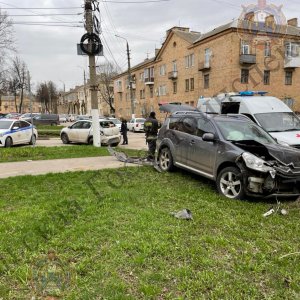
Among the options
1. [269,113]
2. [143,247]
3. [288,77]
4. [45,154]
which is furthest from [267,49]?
[143,247]

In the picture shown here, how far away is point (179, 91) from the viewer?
46.6 m

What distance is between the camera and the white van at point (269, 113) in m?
10.3

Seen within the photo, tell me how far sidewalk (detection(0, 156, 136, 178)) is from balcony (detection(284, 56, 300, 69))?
34223 mm

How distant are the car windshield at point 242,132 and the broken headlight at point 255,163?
3.15 feet

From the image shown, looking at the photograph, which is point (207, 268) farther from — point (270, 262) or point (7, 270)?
point (7, 270)

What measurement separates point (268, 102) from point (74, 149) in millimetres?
8347

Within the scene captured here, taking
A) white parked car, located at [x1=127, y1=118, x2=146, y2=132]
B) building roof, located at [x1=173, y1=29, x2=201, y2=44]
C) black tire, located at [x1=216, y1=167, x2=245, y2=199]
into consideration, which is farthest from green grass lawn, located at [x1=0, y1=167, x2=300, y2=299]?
building roof, located at [x1=173, y1=29, x2=201, y2=44]

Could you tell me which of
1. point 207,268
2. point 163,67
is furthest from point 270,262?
point 163,67

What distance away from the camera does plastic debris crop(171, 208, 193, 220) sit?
509 centimetres

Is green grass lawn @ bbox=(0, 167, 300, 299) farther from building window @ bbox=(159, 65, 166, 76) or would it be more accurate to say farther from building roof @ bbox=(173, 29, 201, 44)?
building window @ bbox=(159, 65, 166, 76)

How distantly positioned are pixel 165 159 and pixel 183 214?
13.2ft

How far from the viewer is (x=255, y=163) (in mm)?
5965

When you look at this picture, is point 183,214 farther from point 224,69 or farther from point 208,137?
point 224,69

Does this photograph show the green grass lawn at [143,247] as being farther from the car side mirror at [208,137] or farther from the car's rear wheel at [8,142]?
the car's rear wheel at [8,142]
